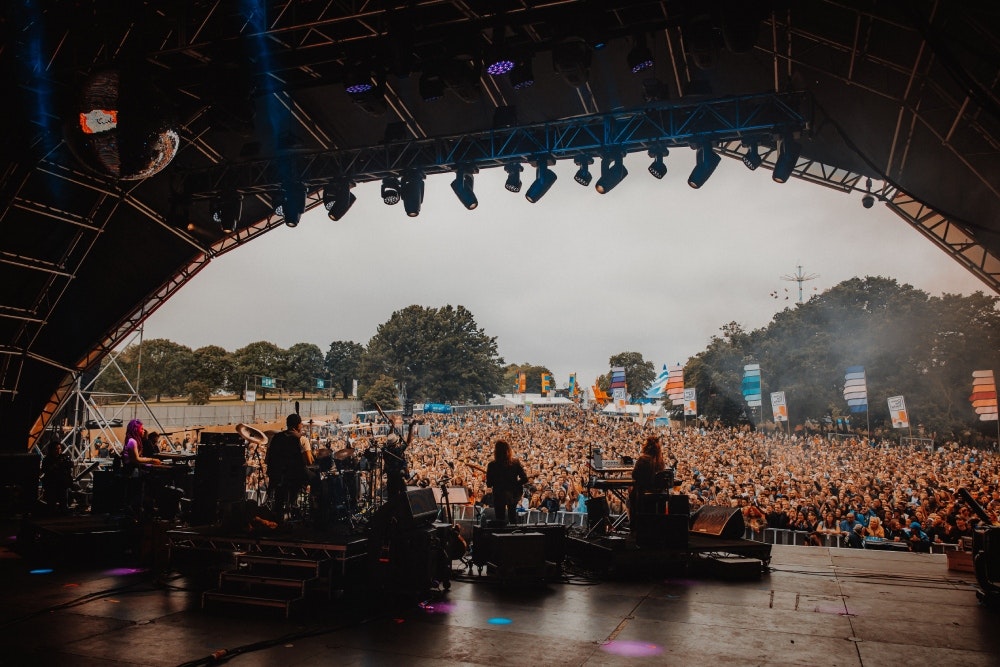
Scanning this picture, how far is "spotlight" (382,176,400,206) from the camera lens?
939 cm

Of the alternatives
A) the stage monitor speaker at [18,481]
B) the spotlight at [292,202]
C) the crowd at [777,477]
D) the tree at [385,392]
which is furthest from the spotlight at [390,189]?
the tree at [385,392]

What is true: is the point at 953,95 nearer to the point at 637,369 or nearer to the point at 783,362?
the point at 783,362

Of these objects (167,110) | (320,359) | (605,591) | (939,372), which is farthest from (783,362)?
(320,359)

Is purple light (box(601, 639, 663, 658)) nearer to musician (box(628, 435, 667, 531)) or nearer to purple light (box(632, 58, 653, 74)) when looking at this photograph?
musician (box(628, 435, 667, 531))

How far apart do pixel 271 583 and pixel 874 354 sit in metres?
34.4

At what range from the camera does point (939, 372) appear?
29.5 metres

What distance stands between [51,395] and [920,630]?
14.5 metres

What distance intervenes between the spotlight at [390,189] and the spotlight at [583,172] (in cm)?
277

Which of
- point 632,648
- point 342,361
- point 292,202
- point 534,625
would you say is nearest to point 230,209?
point 292,202

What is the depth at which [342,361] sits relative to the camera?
67.2 metres

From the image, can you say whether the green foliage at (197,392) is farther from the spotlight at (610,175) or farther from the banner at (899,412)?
the spotlight at (610,175)

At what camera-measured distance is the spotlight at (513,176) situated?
29.3 feet

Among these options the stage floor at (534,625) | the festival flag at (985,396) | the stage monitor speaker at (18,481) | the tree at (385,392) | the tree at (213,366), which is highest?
the tree at (213,366)

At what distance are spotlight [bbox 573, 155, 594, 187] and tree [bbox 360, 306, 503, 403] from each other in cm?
4353
